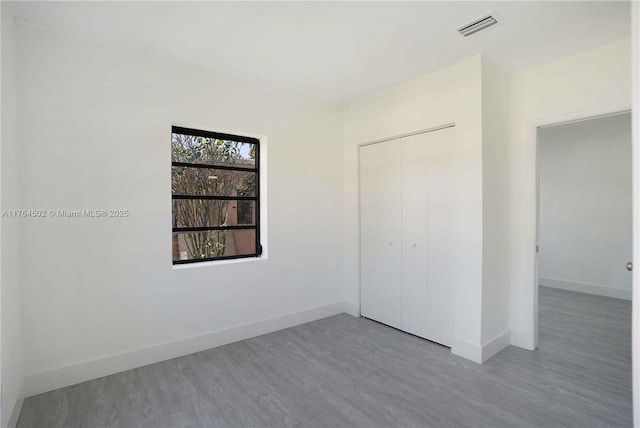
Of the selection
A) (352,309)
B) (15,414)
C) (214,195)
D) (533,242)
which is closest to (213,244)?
(214,195)

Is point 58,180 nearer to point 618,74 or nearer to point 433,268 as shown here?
point 433,268

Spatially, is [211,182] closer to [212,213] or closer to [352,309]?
[212,213]

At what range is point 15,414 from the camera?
2.01m

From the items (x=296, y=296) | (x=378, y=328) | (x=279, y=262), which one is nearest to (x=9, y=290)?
(x=279, y=262)

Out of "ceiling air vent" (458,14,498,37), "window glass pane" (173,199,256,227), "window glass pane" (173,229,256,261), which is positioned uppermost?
"ceiling air vent" (458,14,498,37)

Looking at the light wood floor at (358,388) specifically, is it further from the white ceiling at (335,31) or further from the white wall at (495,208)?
the white ceiling at (335,31)

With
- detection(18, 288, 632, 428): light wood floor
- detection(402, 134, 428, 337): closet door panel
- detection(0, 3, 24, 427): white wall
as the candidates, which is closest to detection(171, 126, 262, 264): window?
detection(18, 288, 632, 428): light wood floor

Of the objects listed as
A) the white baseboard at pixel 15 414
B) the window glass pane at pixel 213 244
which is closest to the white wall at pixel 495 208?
the window glass pane at pixel 213 244

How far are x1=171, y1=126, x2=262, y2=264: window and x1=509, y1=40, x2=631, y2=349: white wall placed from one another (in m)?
2.72

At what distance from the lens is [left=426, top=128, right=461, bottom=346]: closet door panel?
3.07 meters

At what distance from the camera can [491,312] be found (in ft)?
9.66

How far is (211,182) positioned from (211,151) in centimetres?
33

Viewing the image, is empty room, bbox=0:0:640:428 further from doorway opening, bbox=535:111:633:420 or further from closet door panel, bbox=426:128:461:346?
doorway opening, bbox=535:111:633:420

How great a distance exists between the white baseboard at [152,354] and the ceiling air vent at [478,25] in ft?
10.5
